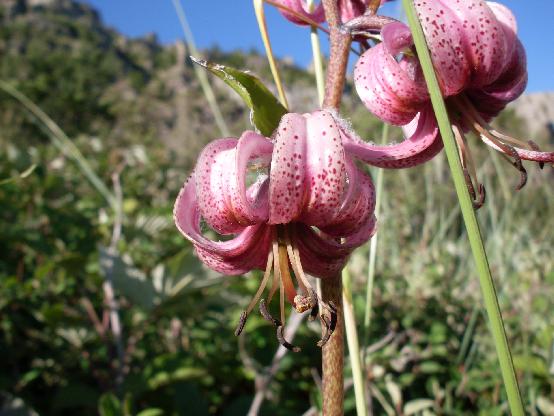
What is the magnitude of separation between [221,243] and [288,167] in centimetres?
12

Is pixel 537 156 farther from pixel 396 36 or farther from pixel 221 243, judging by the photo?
pixel 221 243

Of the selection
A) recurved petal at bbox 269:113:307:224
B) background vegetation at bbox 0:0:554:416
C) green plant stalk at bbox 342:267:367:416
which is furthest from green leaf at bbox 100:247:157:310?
recurved petal at bbox 269:113:307:224

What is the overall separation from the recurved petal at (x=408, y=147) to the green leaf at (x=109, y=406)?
0.45 m

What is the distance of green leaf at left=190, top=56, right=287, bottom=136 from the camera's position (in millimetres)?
413

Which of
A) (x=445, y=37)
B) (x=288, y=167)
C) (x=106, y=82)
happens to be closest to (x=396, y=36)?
(x=445, y=37)

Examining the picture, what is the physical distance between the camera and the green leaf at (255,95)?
1.35 ft

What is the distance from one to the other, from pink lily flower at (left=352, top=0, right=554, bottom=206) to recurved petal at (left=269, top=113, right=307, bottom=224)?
0.23 feet

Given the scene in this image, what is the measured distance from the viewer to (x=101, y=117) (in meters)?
16.9

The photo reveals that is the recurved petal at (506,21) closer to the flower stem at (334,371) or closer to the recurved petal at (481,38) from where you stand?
the recurved petal at (481,38)

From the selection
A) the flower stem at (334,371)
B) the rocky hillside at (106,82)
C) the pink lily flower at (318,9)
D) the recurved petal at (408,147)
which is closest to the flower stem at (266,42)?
the pink lily flower at (318,9)

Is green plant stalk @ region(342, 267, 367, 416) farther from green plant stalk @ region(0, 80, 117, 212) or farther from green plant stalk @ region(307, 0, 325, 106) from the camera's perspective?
green plant stalk @ region(0, 80, 117, 212)

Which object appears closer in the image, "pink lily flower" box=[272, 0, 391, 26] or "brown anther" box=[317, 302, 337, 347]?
"brown anther" box=[317, 302, 337, 347]

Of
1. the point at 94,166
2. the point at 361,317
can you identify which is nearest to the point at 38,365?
the point at 361,317

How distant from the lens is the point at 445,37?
412 millimetres
